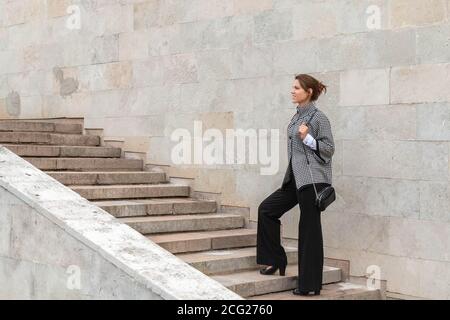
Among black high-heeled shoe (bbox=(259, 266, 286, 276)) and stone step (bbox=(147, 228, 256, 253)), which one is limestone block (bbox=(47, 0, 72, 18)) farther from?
black high-heeled shoe (bbox=(259, 266, 286, 276))

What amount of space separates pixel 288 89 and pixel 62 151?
2934 millimetres

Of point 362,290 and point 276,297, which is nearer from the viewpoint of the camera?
point 276,297

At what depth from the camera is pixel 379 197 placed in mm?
7371

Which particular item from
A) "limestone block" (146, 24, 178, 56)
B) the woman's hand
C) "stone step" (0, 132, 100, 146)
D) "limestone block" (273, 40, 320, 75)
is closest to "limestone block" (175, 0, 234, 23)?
"limestone block" (146, 24, 178, 56)

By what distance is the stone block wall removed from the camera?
704 centimetres

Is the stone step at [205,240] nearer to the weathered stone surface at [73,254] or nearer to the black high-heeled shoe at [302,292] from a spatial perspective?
the weathered stone surface at [73,254]

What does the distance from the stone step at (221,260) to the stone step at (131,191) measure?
1.40 meters

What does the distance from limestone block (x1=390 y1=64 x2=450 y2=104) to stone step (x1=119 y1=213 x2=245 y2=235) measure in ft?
7.58

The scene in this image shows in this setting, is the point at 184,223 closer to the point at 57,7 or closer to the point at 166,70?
the point at 166,70

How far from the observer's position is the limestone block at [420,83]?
6930 millimetres

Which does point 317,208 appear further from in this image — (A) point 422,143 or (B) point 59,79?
(B) point 59,79

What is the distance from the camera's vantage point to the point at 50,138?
31.4 feet
